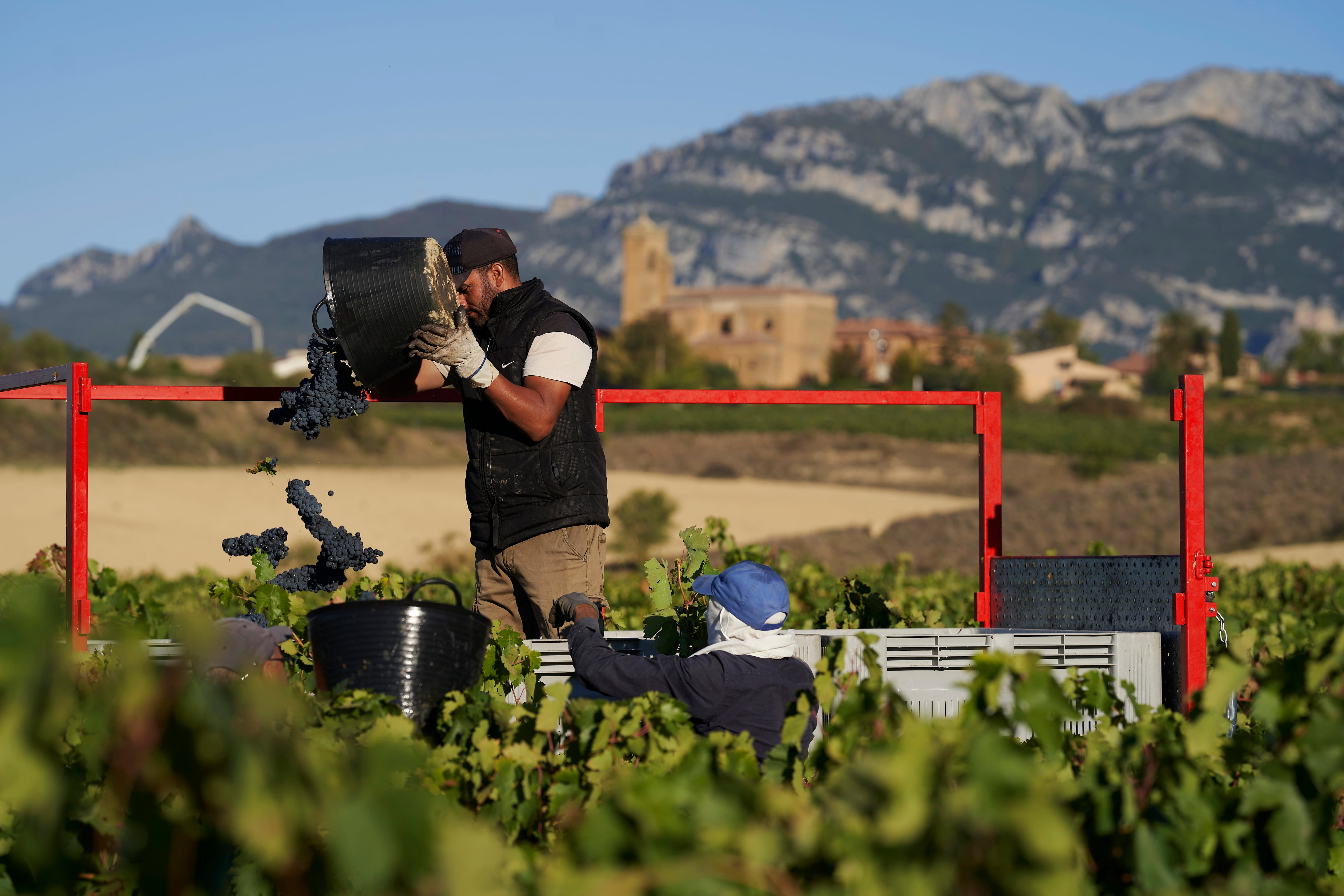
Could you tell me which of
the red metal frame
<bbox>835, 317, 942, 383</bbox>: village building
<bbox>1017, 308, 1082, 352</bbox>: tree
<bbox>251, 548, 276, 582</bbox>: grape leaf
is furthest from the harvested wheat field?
<bbox>1017, 308, 1082, 352</bbox>: tree

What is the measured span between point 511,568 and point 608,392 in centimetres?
70

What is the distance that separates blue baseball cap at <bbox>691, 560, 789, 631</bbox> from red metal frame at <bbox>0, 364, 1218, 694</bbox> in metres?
0.83

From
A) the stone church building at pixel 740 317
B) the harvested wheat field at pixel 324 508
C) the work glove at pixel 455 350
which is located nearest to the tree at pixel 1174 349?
the stone church building at pixel 740 317

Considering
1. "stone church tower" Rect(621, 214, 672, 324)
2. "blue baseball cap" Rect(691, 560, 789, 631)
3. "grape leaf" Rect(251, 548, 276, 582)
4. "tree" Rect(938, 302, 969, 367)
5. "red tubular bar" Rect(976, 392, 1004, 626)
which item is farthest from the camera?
"stone church tower" Rect(621, 214, 672, 324)

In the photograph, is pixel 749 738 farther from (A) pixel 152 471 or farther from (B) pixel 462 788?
(A) pixel 152 471

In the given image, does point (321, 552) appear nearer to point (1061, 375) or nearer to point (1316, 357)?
point (1061, 375)

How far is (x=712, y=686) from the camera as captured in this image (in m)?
2.96

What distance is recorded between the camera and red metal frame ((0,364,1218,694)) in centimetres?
349

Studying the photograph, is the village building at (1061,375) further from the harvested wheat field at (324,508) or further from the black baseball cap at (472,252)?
the black baseball cap at (472,252)

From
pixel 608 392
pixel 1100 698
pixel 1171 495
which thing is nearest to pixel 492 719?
pixel 1100 698

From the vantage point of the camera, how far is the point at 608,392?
4.09 meters

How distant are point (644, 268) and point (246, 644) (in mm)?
134123

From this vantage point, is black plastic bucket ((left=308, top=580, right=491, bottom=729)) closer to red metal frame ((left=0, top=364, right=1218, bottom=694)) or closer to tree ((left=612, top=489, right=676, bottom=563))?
red metal frame ((left=0, top=364, right=1218, bottom=694))

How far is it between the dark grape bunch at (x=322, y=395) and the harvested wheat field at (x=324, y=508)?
16432mm
